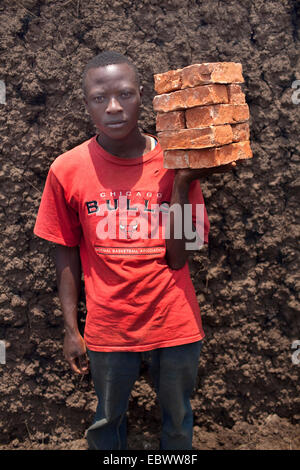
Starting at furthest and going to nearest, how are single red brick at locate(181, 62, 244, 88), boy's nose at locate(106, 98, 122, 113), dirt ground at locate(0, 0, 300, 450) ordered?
dirt ground at locate(0, 0, 300, 450)
boy's nose at locate(106, 98, 122, 113)
single red brick at locate(181, 62, 244, 88)

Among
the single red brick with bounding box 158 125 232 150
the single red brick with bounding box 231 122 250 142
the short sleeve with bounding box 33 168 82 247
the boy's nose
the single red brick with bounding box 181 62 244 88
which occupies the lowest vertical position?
the short sleeve with bounding box 33 168 82 247

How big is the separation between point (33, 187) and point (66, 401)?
1.31 meters

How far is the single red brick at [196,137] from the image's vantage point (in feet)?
6.06

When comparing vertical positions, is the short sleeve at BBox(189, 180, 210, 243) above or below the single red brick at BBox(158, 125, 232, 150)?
below

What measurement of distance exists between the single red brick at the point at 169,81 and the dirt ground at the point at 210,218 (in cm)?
61

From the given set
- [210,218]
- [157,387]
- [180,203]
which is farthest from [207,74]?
[157,387]

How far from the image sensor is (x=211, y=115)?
6.09ft

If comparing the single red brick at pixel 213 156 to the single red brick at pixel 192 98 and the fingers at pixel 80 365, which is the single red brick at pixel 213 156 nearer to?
the single red brick at pixel 192 98

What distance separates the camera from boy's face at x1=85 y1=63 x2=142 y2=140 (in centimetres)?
196

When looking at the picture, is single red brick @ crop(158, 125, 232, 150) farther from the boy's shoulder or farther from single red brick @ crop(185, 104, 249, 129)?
the boy's shoulder

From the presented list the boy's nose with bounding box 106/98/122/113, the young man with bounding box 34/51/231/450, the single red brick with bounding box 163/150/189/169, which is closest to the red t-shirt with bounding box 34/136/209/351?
the young man with bounding box 34/51/231/450

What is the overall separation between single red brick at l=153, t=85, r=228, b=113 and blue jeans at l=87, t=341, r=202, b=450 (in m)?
1.06

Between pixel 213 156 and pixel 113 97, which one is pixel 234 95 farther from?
pixel 113 97

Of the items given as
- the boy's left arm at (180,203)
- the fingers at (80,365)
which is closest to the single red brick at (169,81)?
the boy's left arm at (180,203)
